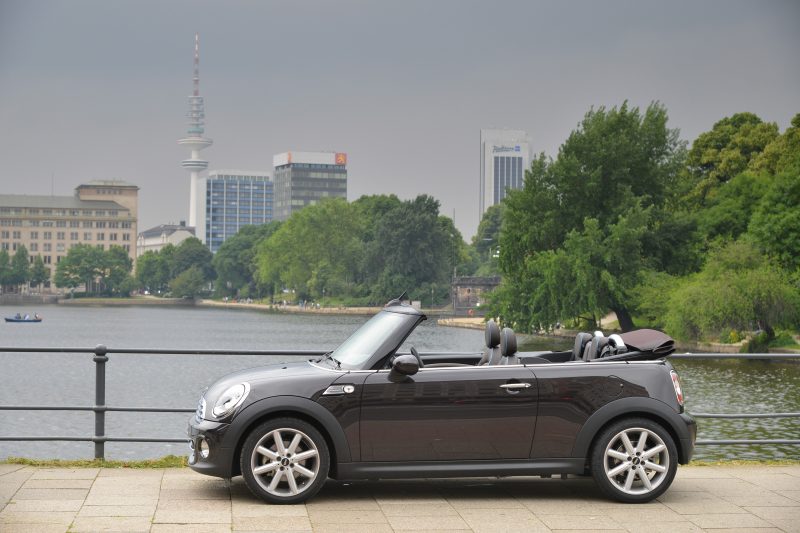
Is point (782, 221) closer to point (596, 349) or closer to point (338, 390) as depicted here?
point (596, 349)

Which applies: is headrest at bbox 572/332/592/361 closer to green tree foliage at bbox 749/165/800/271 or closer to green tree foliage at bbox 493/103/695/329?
green tree foliage at bbox 749/165/800/271

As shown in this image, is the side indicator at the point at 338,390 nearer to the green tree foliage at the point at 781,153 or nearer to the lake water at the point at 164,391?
the lake water at the point at 164,391

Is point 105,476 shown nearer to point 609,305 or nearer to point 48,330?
point 609,305

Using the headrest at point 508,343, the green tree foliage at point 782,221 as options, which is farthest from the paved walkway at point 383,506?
the green tree foliage at point 782,221

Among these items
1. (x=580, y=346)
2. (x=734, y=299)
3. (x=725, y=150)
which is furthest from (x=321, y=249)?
(x=580, y=346)

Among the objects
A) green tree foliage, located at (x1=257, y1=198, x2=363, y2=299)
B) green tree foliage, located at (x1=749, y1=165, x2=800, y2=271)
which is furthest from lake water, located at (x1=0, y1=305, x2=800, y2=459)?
green tree foliage, located at (x1=257, y1=198, x2=363, y2=299)

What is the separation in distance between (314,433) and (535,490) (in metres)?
2.07

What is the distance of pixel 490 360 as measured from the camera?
9.45 meters

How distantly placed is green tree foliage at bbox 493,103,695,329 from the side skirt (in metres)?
60.9

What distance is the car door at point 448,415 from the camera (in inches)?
346

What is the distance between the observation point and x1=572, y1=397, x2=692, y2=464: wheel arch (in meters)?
9.01

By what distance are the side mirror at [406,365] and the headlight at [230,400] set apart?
1167mm

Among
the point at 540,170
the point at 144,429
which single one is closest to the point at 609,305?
the point at 540,170

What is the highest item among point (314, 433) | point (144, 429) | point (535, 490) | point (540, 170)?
point (540, 170)
